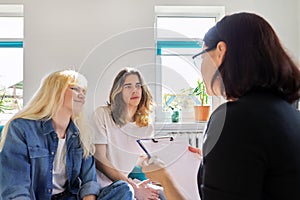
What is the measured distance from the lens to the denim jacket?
1.45 metres

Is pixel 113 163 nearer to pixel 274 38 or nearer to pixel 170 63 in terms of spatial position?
pixel 170 63

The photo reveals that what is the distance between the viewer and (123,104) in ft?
6.19

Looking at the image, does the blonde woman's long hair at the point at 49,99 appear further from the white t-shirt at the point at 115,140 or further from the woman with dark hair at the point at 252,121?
the woman with dark hair at the point at 252,121

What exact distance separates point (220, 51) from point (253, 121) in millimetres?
212

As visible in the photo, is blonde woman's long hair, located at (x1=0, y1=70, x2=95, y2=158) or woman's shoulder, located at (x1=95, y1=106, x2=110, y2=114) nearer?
blonde woman's long hair, located at (x1=0, y1=70, x2=95, y2=158)

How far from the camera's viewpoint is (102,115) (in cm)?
185

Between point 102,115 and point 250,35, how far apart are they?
1216mm

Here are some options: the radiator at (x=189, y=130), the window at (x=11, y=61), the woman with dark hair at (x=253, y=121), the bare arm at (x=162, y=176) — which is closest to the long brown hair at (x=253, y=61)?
the woman with dark hair at (x=253, y=121)

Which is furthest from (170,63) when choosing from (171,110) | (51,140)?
(51,140)

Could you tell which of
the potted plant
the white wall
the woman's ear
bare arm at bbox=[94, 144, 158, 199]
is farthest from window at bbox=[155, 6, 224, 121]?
the woman's ear

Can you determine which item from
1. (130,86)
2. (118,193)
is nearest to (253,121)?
(118,193)

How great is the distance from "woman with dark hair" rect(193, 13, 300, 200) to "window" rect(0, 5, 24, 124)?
2168 millimetres

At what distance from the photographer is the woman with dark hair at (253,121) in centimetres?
67

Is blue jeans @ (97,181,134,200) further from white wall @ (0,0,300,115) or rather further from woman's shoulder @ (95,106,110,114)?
white wall @ (0,0,300,115)
